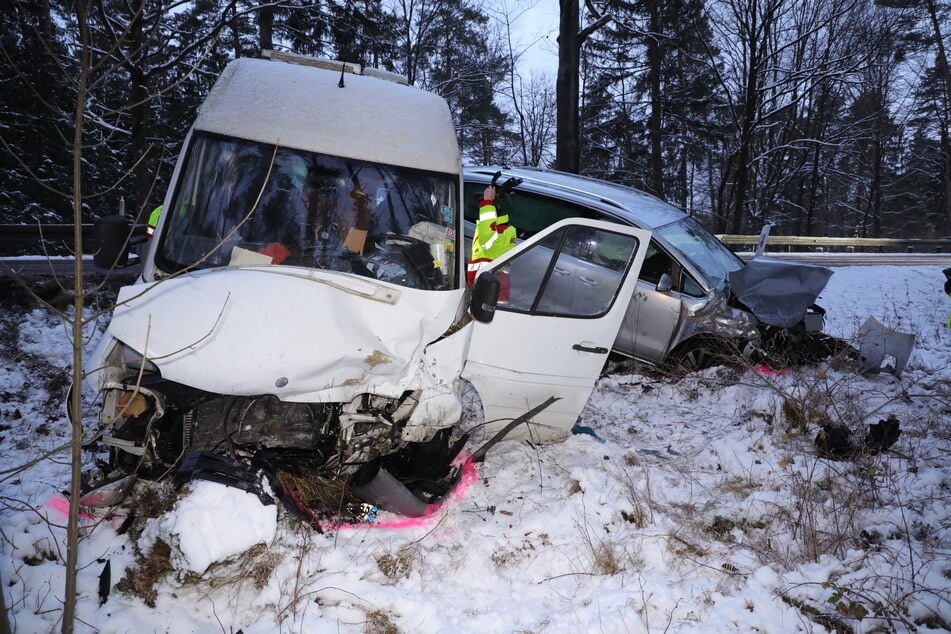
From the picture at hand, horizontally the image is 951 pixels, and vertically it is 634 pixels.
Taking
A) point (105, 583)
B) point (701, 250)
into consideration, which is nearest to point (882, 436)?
point (701, 250)

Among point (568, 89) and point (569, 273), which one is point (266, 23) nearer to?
point (568, 89)

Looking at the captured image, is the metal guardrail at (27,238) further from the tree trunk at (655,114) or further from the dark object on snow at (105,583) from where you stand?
the tree trunk at (655,114)

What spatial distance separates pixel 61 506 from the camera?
3.38 m

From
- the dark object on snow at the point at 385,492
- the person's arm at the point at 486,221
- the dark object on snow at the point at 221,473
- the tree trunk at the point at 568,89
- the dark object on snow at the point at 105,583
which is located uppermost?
the tree trunk at the point at 568,89

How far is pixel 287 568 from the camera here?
10.3ft

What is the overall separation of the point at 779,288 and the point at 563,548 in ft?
15.1

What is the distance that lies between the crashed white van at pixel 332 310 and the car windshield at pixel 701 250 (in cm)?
269

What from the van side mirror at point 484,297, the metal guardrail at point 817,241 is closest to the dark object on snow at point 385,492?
the van side mirror at point 484,297

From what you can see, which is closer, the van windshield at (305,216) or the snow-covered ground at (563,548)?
the snow-covered ground at (563,548)

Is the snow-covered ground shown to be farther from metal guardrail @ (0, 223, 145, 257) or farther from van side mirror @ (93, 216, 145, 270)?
metal guardrail @ (0, 223, 145, 257)

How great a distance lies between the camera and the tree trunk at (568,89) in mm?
12562

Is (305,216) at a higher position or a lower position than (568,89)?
lower

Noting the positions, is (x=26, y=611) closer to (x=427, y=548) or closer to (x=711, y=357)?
(x=427, y=548)

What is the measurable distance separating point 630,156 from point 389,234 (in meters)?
19.7
